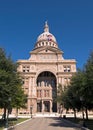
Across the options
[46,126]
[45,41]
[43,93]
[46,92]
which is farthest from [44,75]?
[46,126]

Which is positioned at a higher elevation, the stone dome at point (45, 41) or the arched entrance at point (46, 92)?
the stone dome at point (45, 41)

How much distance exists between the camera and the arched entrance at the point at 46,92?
8900 centimetres

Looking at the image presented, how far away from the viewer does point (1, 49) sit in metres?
30.3

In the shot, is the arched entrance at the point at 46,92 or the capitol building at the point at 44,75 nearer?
the capitol building at the point at 44,75

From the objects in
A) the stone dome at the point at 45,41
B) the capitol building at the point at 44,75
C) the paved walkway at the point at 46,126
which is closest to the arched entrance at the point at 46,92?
the capitol building at the point at 44,75

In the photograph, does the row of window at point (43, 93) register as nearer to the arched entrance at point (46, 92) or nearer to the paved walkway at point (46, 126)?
the arched entrance at point (46, 92)

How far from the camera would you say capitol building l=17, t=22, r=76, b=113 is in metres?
88.7

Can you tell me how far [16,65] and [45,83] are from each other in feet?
202

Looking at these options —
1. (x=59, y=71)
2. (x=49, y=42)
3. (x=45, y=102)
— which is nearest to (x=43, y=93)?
(x=45, y=102)

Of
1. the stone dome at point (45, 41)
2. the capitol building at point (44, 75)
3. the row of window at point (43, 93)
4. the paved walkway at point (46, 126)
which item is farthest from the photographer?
the stone dome at point (45, 41)

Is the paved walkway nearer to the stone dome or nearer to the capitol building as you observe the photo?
the capitol building

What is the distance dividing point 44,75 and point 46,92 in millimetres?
7806

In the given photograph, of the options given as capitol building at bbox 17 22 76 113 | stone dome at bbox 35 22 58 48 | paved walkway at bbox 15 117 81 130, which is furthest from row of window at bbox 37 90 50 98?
paved walkway at bbox 15 117 81 130

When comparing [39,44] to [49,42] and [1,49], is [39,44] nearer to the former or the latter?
[49,42]
